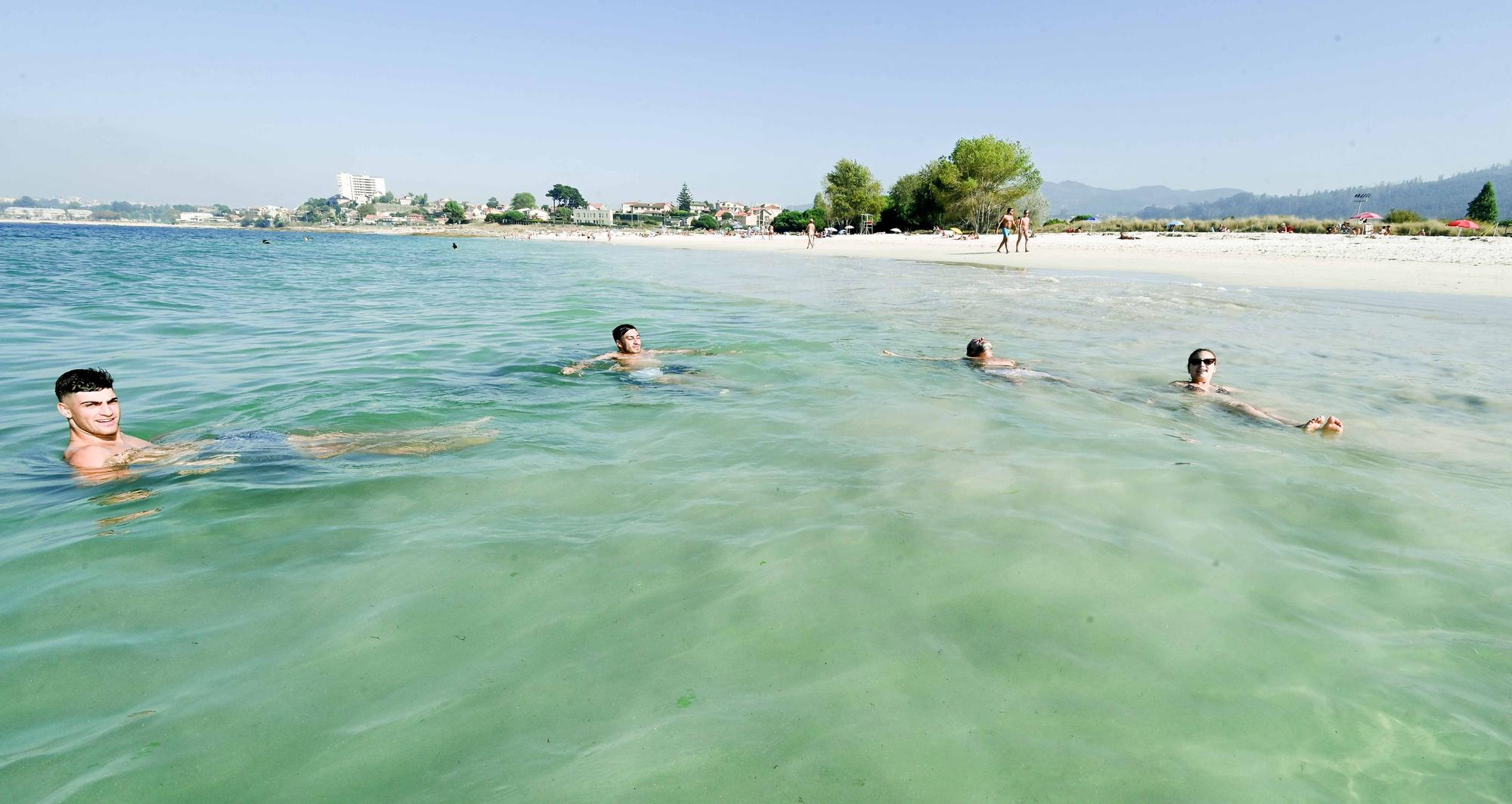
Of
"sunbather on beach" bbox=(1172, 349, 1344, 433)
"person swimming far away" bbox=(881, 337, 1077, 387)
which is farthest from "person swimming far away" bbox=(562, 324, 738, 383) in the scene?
"sunbather on beach" bbox=(1172, 349, 1344, 433)

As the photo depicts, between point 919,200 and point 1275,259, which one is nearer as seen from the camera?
point 1275,259

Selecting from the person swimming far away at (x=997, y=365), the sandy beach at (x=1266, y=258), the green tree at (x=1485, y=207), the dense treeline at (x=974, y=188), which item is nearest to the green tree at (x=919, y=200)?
the dense treeline at (x=974, y=188)

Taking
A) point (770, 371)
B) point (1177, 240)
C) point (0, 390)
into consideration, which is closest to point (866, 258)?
point (1177, 240)

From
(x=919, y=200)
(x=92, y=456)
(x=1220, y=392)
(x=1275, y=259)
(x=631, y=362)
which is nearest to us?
(x=92, y=456)

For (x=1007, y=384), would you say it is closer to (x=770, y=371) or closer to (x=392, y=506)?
(x=770, y=371)

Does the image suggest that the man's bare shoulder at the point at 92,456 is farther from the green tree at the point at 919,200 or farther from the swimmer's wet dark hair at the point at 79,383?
the green tree at the point at 919,200

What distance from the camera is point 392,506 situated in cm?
421

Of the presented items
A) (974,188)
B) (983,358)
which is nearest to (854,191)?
(974,188)

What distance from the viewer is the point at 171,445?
5.34 m

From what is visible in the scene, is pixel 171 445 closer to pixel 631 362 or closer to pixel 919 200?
pixel 631 362

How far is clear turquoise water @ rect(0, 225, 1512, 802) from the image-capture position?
220 centimetres

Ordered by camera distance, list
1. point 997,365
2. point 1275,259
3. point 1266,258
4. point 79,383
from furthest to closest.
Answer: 1. point 1266,258
2. point 1275,259
3. point 997,365
4. point 79,383

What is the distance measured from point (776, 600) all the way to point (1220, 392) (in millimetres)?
6080

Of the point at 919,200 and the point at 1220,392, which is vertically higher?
the point at 919,200
